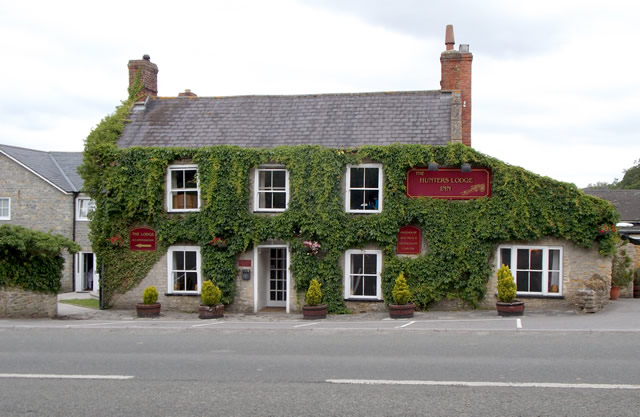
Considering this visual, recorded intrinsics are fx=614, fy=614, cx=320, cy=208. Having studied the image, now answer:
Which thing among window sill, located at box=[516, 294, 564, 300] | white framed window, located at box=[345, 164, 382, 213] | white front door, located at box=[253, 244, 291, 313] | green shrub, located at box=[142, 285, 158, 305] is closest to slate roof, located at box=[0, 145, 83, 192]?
green shrub, located at box=[142, 285, 158, 305]

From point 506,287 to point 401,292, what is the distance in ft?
9.86

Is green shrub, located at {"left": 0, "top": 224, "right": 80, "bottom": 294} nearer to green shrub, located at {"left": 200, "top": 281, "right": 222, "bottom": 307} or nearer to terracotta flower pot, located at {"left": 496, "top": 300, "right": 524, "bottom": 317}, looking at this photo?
green shrub, located at {"left": 200, "top": 281, "right": 222, "bottom": 307}

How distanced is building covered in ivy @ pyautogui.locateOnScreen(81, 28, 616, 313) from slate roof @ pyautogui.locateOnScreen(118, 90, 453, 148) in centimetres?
7

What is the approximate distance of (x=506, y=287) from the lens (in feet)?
57.2

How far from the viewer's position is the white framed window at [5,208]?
107 ft

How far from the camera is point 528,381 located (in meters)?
8.41

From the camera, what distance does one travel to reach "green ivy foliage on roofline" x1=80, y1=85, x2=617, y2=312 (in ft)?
62.2

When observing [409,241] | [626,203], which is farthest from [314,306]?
[626,203]

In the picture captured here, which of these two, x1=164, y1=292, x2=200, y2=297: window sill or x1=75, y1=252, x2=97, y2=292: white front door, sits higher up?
x1=164, y1=292, x2=200, y2=297: window sill

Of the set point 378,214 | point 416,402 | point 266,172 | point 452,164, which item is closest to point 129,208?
point 266,172

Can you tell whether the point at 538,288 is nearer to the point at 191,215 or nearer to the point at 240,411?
the point at 191,215

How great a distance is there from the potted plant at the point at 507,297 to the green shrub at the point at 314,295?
5282mm

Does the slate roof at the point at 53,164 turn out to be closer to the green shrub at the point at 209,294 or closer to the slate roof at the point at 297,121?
the slate roof at the point at 297,121

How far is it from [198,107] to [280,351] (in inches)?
562
